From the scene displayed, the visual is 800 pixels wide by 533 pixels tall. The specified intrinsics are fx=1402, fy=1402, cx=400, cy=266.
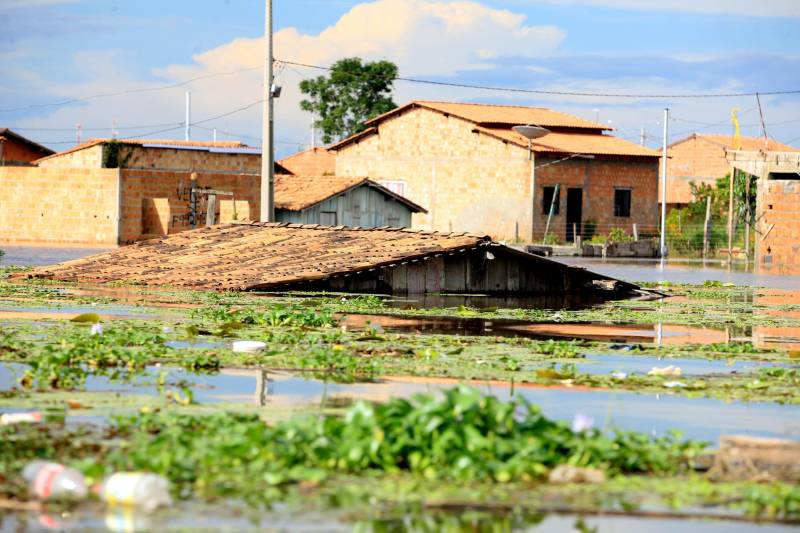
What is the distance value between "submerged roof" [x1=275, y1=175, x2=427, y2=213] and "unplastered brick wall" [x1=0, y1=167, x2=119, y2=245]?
6035 mm

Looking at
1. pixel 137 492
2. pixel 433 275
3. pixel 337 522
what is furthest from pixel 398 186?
pixel 337 522

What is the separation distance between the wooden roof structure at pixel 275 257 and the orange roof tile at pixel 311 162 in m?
48.7

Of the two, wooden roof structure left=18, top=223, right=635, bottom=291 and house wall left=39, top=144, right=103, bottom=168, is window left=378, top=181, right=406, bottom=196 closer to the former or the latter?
house wall left=39, top=144, right=103, bottom=168

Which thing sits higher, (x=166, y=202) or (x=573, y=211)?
(x=573, y=211)

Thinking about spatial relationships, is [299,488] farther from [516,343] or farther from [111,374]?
[516,343]

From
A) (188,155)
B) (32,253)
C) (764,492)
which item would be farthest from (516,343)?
(188,155)

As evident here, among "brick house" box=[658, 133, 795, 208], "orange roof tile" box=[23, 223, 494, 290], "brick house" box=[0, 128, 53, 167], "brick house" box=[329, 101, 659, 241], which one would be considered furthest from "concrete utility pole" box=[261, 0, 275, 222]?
"brick house" box=[658, 133, 795, 208]

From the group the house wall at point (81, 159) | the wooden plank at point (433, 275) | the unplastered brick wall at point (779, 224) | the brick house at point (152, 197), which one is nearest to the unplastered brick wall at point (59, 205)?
the brick house at point (152, 197)

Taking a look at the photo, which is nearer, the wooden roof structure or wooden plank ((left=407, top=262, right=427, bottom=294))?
the wooden roof structure

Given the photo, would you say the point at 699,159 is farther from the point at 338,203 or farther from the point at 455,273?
the point at 455,273

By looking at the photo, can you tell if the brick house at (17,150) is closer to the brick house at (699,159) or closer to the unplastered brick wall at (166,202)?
the unplastered brick wall at (166,202)

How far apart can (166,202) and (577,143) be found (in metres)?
23.2

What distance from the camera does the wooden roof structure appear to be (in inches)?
931

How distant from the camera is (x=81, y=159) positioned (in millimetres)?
57312
